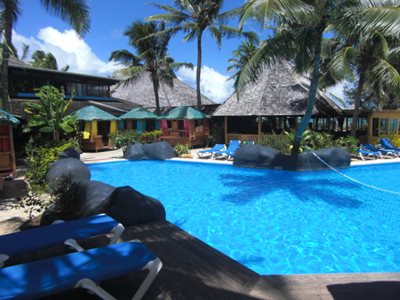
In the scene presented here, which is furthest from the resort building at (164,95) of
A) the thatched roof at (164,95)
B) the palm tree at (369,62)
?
the palm tree at (369,62)

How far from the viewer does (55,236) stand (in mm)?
4020

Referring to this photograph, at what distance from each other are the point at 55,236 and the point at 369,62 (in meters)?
17.6

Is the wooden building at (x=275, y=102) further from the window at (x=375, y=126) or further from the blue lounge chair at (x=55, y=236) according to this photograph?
the blue lounge chair at (x=55, y=236)

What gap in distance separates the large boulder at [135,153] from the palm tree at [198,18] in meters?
8.70

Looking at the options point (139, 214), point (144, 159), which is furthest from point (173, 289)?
point (144, 159)

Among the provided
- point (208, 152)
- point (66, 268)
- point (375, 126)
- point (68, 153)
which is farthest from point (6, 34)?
point (375, 126)

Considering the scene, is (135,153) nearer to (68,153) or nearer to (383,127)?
(68,153)

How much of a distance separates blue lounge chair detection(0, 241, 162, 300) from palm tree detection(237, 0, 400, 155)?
7.53 meters

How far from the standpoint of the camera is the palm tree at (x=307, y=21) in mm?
8758

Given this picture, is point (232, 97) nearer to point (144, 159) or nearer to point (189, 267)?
point (144, 159)

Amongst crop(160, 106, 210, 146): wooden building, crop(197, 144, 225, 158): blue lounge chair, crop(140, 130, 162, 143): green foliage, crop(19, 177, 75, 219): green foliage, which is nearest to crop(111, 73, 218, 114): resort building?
crop(160, 106, 210, 146): wooden building

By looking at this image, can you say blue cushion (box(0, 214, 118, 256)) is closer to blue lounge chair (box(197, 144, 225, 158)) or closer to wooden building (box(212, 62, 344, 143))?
blue lounge chair (box(197, 144, 225, 158))

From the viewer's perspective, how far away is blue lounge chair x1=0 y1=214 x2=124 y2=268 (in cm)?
370

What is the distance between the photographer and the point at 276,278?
3.73m
